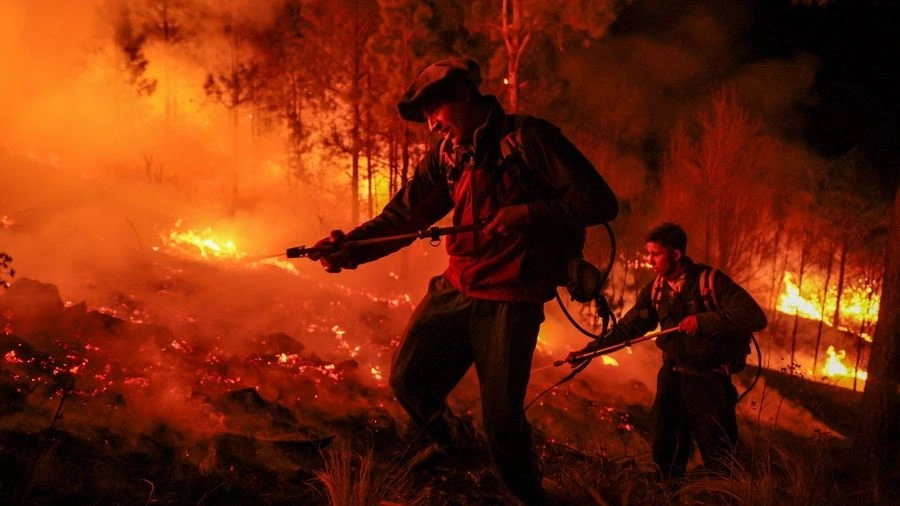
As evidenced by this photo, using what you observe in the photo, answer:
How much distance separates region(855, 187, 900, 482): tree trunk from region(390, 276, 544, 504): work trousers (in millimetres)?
4951

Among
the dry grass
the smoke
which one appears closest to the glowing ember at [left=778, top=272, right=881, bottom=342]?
the smoke

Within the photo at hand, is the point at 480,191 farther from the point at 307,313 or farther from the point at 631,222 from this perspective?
the point at 631,222

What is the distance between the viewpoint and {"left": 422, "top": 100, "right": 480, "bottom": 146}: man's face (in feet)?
8.96

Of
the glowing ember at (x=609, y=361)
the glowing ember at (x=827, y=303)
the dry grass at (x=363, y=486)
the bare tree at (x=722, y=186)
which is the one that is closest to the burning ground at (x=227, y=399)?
the dry grass at (x=363, y=486)

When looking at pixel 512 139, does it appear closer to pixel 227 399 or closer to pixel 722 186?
pixel 227 399

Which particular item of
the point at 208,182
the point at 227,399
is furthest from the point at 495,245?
the point at 208,182

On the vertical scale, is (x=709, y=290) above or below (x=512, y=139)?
below

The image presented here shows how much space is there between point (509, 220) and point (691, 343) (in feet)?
6.14

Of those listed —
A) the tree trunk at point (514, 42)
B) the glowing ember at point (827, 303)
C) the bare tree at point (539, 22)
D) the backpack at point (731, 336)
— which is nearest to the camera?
the backpack at point (731, 336)

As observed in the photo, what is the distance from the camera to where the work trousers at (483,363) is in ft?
8.95

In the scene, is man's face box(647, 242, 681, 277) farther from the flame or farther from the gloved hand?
the flame

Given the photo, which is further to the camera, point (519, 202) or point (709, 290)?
point (709, 290)

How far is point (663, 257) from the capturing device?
4016 mm

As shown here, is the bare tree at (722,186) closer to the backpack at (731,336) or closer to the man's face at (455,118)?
the backpack at (731,336)
